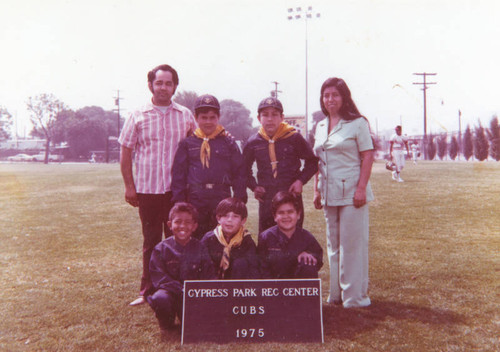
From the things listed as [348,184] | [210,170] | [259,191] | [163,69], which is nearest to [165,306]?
[210,170]

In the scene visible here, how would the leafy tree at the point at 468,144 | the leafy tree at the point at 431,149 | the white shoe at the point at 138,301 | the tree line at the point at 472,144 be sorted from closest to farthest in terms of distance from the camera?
the white shoe at the point at 138,301 < the tree line at the point at 472,144 < the leafy tree at the point at 468,144 < the leafy tree at the point at 431,149

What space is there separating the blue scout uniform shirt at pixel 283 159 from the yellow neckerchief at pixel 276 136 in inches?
1.1

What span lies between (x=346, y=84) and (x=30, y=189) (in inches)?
626

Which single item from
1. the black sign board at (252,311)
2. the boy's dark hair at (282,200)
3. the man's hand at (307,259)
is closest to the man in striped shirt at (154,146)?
the boy's dark hair at (282,200)

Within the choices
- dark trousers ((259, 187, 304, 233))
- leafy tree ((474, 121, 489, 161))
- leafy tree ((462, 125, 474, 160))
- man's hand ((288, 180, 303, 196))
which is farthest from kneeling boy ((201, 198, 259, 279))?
leafy tree ((462, 125, 474, 160))

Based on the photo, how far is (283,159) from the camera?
13.3ft

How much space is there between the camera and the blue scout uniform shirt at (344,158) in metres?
3.83

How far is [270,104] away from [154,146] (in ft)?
3.88

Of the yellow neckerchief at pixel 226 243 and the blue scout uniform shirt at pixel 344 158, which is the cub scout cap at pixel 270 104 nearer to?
the blue scout uniform shirt at pixel 344 158

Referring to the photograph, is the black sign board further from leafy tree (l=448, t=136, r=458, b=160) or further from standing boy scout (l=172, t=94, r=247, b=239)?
leafy tree (l=448, t=136, r=458, b=160)

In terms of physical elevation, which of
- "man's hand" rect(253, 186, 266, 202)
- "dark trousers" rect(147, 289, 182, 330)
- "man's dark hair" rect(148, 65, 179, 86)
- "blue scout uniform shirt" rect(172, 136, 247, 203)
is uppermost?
"man's dark hair" rect(148, 65, 179, 86)

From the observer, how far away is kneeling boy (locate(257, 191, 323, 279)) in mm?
3686

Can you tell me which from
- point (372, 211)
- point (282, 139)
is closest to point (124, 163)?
point (282, 139)

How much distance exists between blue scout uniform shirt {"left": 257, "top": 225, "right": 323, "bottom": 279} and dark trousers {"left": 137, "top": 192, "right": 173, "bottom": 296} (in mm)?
1048
